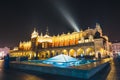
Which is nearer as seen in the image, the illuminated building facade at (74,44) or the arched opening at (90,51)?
the illuminated building facade at (74,44)

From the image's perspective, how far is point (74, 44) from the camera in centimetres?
5209

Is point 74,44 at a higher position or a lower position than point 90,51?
higher

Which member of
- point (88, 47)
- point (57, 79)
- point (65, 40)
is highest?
point (65, 40)

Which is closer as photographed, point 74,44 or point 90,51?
point 90,51

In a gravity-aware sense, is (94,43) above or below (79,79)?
above

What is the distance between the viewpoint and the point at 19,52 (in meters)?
81.3

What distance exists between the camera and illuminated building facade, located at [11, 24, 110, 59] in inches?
1623

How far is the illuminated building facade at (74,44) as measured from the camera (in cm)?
4121

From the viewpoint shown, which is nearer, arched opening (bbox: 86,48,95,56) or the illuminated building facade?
the illuminated building facade

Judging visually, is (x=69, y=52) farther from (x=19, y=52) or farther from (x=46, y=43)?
(x=19, y=52)

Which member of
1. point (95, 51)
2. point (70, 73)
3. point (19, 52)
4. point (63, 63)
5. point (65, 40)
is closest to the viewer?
point (70, 73)

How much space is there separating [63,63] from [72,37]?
2103 inches

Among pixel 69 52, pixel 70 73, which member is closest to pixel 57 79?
pixel 70 73

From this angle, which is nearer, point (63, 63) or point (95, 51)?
point (63, 63)
